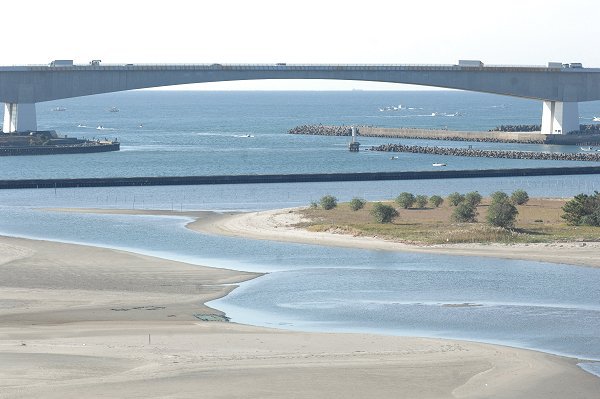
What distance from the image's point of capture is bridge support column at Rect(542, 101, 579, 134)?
128250 mm

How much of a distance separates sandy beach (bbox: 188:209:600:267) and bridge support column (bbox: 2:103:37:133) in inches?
2272

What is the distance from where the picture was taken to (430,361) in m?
30.9

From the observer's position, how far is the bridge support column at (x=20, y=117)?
116938 millimetres

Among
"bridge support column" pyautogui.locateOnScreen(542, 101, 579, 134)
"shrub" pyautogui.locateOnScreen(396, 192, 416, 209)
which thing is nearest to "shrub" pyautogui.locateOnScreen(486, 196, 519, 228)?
"shrub" pyautogui.locateOnScreen(396, 192, 416, 209)

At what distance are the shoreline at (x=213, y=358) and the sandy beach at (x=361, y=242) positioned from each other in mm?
13585

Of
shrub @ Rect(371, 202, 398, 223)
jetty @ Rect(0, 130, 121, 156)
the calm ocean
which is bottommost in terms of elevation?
the calm ocean

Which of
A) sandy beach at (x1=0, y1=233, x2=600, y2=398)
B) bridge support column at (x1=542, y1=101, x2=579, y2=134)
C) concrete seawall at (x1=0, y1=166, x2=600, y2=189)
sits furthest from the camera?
bridge support column at (x1=542, y1=101, x2=579, y2=134)

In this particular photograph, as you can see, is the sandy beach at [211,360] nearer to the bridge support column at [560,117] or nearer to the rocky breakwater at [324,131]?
the bridge support column at [560,117]

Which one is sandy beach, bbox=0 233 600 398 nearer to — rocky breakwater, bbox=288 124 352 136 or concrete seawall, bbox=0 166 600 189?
concrete seawall, bbox=0 166 600 189

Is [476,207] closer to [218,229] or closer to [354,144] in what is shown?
[218,229]

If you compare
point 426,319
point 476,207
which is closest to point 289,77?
point 476,207

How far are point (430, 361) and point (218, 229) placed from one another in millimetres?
28987

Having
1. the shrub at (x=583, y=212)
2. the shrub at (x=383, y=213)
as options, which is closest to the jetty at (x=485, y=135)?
the shrub at (x=583, y=212)

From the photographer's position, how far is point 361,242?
53125 millimetres
